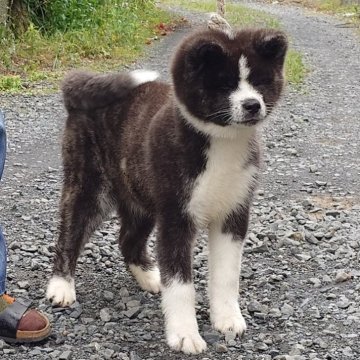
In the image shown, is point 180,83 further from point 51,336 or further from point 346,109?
point 346,109

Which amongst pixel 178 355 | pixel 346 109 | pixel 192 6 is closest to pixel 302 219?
pixel 178 355

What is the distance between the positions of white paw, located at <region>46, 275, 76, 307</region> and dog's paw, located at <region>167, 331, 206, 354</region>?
0.69 metres

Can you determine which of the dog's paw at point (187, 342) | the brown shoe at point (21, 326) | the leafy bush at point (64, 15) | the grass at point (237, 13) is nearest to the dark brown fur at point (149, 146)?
the dog's paw at point (187, 342)

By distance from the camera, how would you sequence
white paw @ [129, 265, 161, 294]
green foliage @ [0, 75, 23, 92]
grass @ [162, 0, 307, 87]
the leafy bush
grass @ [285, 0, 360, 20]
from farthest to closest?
1. grass @ [285, 0, 360, 20]
2. the leafy bush
3. grass @ [162, 0, 307, 87]
4. green foliage @ [0, 75, 23, 92]
5. white paw @ [129, 265, 161, 294]

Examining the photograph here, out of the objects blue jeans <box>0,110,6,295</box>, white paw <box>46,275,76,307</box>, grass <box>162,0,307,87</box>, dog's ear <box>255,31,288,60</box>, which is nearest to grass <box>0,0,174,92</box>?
grass <box>162,0,307,87</box>

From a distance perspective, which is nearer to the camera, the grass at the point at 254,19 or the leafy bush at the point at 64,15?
the grass at the point at 254,19

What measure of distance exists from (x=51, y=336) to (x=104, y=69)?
7.12 meters

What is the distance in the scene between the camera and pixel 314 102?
9.77 metres

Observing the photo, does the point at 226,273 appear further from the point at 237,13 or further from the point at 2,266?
the point at 237,13

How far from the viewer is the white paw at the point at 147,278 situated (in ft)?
14.2

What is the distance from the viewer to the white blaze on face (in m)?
3.41

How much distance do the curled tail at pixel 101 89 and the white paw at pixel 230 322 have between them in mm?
1313

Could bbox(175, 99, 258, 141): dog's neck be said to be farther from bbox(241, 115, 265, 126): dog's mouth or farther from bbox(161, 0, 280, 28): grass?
bbox(161, 0, 280, 28): grass

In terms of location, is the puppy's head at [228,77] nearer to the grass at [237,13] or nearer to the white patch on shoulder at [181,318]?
the white patch on shoulder at [181,318]
